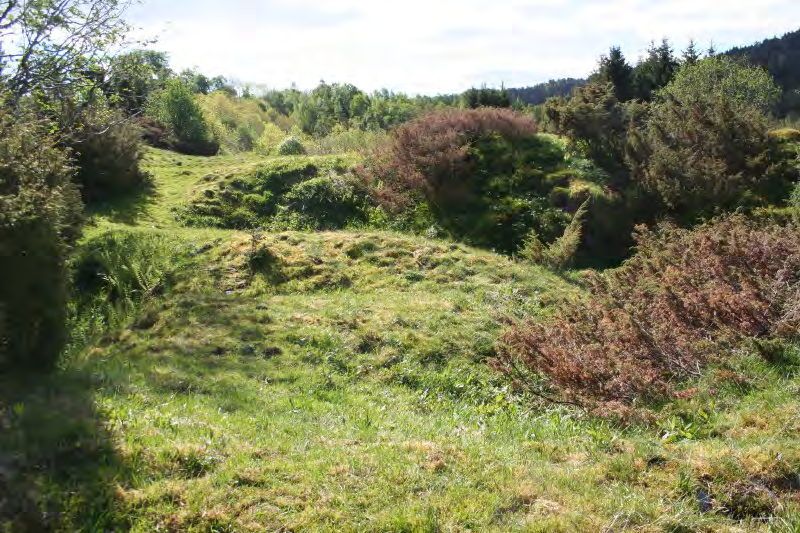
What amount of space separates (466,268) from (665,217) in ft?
A: 22.3

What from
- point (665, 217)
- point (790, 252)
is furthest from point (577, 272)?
point (790, 252)

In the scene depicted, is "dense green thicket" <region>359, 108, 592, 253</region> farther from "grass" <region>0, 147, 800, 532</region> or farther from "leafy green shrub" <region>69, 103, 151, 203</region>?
"leafy green shrub" <region>69, 103, 151, 203</region>

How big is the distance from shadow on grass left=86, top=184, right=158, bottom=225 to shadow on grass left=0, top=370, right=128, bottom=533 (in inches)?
565

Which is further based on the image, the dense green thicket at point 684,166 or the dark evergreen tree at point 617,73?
the dark evergreen tree at point 617,73

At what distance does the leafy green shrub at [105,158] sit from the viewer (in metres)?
19.1

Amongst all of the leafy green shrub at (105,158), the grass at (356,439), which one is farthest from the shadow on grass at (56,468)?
the leafy green shrub at (105,158)

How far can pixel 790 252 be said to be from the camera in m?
8.35

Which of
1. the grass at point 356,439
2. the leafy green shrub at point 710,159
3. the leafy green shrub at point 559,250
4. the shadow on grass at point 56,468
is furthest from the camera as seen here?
the leafy green shrub at point 710,159

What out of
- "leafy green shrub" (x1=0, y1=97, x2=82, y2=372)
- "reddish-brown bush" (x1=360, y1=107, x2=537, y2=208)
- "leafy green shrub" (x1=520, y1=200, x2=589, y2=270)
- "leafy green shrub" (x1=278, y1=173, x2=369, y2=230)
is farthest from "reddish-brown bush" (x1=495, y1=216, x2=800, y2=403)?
"leafy green shrub" (x1=278, y1=173, x2=369, y2=230)

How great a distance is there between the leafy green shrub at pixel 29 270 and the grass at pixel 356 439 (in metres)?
0.53

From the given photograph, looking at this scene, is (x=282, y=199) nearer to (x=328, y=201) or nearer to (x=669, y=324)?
(x=328, y=201)

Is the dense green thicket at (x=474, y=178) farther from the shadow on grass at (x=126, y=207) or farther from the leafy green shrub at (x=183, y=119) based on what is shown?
the leafy green shrub at (x=183, y=119)

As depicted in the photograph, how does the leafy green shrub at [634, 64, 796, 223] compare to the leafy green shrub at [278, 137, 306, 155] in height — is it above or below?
below

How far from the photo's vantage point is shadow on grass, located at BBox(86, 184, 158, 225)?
17656mm
